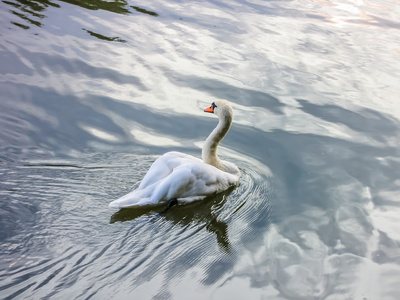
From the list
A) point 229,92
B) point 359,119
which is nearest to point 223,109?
point 229,92

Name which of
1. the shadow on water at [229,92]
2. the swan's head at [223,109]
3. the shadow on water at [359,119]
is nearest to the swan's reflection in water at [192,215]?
the swan's head at [223,109]

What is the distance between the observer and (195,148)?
775 cm

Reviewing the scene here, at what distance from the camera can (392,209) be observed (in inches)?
258

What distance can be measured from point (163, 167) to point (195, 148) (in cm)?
144

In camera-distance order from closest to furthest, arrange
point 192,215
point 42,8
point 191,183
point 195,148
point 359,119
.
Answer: point 192,215 → point 191,183 → point 195,148 → point 359,119 → point 42,8

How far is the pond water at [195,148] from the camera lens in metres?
4.95

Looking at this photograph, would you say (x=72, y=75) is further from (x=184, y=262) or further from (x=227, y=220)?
(x=184, y=262)

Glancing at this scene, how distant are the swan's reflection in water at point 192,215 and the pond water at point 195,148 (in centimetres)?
2

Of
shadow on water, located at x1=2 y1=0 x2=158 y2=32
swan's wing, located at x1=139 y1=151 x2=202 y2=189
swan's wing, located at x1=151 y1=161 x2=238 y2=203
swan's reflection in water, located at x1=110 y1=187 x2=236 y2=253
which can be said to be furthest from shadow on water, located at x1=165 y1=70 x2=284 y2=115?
swan's reflection in water, located at x1=110 y1=187 x2=236 y2=253

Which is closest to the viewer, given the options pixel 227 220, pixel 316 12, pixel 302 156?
pixel 227 220

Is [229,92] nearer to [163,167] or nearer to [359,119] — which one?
[359,119]

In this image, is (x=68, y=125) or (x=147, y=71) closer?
(x=68, y=125)

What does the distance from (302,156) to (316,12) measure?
Result: 7995 mm

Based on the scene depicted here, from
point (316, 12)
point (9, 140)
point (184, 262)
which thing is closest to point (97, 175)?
point (9, 140)
